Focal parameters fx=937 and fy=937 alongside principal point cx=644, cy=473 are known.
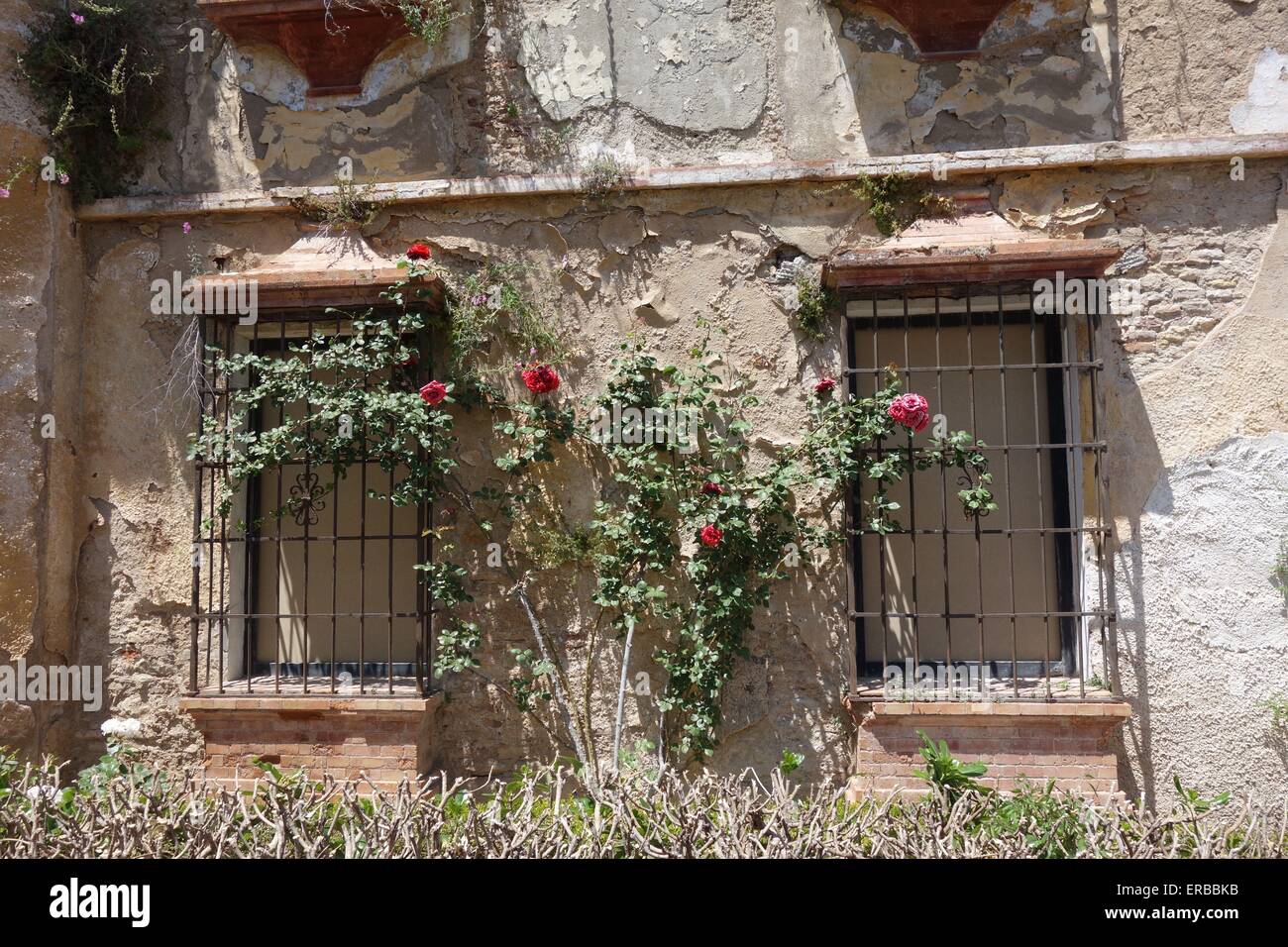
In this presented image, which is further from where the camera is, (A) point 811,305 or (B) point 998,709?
(A) point 811,305

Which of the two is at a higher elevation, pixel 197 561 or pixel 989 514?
pixel 989 514

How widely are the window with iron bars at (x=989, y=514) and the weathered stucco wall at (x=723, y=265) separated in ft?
0.61

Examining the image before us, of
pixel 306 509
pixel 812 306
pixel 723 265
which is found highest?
pixel 723 265

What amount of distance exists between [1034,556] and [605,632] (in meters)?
2.07

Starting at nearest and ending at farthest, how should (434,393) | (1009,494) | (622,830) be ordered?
(622,830), (434,393), (1009,494)

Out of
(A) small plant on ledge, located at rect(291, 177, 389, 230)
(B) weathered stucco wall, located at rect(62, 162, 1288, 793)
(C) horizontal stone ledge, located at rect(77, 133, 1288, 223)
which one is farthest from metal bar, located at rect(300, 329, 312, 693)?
(C) horizontal stone ledge, located at rect(77, 133, 1288, 223)

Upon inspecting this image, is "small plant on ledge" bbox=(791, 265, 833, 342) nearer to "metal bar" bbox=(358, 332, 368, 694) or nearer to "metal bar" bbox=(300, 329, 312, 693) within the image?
"metal bar" bbox=(358, 332, 368, 694)

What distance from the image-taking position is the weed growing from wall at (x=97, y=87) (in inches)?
178

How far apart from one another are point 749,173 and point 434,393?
5.89ft

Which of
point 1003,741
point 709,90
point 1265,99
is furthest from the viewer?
point 709,90

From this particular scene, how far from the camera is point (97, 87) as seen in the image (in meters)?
4.59

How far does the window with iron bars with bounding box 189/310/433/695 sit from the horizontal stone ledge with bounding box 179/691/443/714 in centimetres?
14

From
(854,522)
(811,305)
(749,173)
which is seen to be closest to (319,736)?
(854,522)

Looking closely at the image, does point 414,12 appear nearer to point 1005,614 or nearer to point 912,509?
point 912,509
